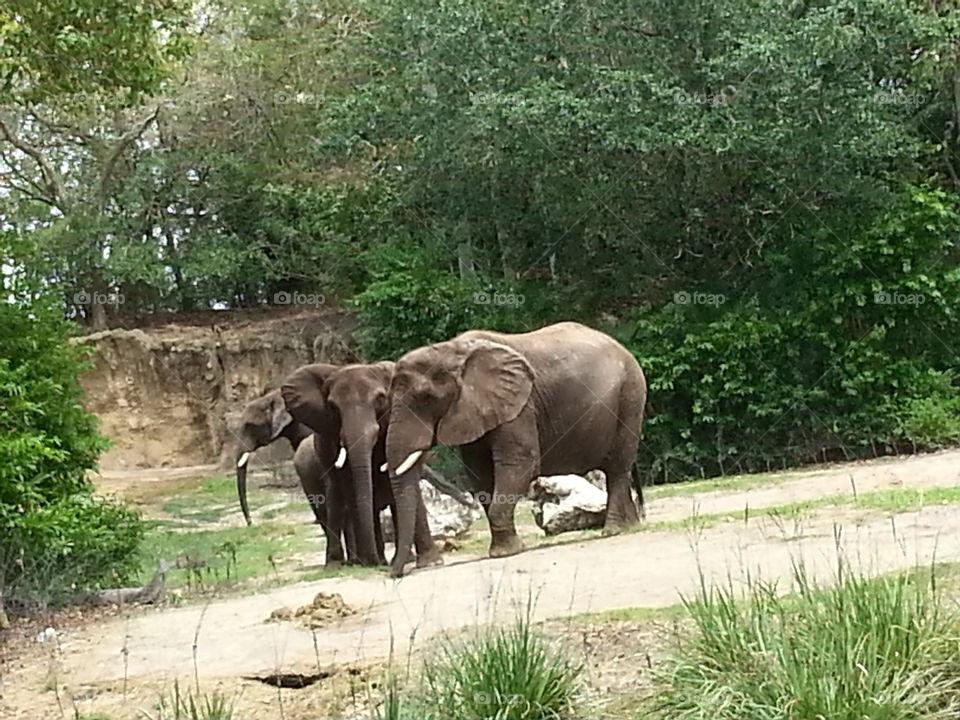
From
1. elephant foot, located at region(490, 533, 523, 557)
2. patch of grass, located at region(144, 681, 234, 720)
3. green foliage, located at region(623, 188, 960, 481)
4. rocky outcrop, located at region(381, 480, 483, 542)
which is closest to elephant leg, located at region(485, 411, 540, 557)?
elephant foot, located at region(490, 533, 523, 557)

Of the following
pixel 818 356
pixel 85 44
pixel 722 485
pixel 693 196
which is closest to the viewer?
pixel 85 44

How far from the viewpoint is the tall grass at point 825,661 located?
4379 mm

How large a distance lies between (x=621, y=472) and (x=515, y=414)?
5.34 feet

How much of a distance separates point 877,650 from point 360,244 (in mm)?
22257

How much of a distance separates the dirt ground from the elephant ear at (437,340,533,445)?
1.11 m

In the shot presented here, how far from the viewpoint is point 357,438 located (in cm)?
1105

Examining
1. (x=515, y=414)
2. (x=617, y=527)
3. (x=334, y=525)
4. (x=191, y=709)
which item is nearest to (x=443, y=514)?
(x=334, y=525)

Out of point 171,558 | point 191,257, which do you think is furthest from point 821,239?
point 191,257

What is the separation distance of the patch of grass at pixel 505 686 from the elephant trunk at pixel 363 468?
19.5 feet

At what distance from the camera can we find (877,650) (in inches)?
183

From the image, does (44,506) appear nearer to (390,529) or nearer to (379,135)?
(390,529)

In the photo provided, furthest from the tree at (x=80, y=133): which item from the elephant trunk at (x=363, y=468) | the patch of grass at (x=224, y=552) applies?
the elephant trunk at (x=363, y=468)

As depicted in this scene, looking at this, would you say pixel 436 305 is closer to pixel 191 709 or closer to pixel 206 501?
pixel 206 501

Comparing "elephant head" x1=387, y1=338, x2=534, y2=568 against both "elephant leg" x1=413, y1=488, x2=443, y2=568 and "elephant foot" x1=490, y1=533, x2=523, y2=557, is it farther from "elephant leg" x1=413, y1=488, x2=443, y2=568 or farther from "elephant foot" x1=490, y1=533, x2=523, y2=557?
"elephant foot" x1=490, y1=533, x2=523, y2=557
